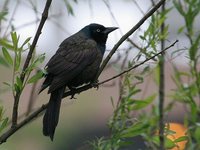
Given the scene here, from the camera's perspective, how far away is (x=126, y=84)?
3486mm

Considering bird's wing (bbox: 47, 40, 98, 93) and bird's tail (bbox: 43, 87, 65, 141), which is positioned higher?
bird's wing (bbox: 47, 40, 98, 93)

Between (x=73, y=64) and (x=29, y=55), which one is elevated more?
(x=29, y=55)

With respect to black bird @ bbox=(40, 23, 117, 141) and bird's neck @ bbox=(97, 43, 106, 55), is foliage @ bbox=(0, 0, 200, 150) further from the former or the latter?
bird's neck @ bbox=(97, 43, 106, 55)

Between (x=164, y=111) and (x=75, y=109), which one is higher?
(x=164, y=111)

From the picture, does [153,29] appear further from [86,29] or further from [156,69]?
[86,29]

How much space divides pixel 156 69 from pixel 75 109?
475 cm

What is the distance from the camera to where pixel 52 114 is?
149 inches

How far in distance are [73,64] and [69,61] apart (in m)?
0.06

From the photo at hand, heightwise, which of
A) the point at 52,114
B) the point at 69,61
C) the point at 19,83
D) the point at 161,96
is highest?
the point at 19,83

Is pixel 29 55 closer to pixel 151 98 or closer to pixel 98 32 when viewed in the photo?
pixel 151 98

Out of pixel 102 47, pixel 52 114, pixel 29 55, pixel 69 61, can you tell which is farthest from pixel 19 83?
pixel 102 47

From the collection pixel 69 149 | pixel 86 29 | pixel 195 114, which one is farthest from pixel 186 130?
pixel 69 149

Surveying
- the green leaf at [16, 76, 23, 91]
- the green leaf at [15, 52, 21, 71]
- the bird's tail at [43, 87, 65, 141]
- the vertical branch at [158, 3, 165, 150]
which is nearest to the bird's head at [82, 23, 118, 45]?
the bird's tail at [43, 87, 65, 141]

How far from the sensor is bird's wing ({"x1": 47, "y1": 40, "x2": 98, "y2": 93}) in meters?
4.03
